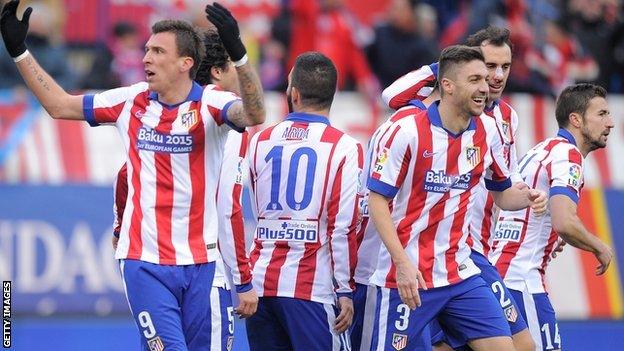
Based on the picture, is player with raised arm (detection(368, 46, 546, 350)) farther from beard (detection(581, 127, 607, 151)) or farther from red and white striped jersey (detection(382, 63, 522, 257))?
beard (detection(581, 127, 607, 151))

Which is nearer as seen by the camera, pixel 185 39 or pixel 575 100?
pixel 185 39

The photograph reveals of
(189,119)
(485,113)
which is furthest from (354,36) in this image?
(189,119)

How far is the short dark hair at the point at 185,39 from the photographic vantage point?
8273 millimetres

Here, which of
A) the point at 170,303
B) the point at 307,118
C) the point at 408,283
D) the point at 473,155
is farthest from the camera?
the point at 307,118

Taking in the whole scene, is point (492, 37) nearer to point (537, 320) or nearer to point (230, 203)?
point (537, 320)

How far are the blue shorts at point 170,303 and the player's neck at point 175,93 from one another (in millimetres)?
1023

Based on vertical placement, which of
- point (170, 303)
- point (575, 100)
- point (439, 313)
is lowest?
point (439, 313)

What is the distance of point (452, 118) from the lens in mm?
8508

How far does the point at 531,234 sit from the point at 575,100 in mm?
1046

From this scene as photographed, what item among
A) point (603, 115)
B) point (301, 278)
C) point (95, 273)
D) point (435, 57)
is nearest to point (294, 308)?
point (301, 278)

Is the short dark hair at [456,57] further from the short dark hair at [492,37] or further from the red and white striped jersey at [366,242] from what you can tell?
the short dark hair at [492,37]

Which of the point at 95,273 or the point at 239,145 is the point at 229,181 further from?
the point at 95,273

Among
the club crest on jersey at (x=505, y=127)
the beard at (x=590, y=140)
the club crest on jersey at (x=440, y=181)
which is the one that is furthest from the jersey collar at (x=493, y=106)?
the club crest on jersey at (x=440, y=181)

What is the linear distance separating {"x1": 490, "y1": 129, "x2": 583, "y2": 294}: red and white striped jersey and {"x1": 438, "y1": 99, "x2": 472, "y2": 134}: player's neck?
1191mm
